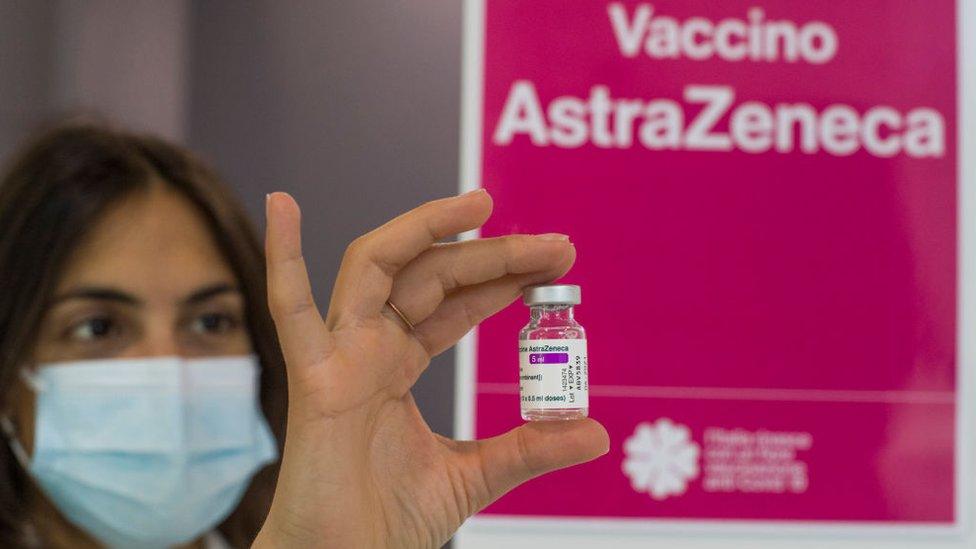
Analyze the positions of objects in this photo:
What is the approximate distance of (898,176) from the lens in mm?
2098

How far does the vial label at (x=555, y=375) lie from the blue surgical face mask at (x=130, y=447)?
93cm

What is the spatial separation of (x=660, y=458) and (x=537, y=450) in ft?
3.05

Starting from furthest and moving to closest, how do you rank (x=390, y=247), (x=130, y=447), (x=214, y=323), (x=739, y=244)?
1. (x=739, y=244)
2. (x=214, y=323)
3. (x=130, y=447)
4. (x=390, y=247)

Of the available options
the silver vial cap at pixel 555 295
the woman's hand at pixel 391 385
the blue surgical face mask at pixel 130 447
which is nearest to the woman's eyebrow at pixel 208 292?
the blue surgical face mask at pixel 130 447

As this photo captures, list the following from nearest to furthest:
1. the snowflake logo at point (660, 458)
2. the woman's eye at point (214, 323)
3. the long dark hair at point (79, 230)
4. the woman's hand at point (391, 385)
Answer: the woman's hand at point (391, 385) < the long dark hair at point (79, 230) < the woman's eye at point (214, 323) < the snowflake logo at point (660, 458)

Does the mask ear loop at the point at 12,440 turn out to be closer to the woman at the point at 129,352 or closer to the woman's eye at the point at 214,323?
the woman at the point at 129,352

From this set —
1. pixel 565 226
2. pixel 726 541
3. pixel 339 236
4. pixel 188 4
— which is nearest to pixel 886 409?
pixel 726 541

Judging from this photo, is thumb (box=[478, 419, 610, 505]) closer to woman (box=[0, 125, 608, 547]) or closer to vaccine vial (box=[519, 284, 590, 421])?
vaccine vial (box=[519, 284, 590, 421])

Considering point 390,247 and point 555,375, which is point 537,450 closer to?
point 555,375

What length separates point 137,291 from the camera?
6.05ft

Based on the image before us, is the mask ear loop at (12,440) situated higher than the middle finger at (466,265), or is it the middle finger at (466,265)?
the middle finger at (466,265)

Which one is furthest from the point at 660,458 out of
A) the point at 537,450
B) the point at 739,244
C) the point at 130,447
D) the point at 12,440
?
the point at 12,440

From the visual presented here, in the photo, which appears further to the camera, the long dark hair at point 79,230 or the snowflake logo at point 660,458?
the snowflake logo at point 660,458

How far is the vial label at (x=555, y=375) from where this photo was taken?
3.74 ft
